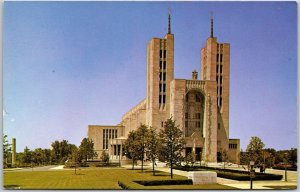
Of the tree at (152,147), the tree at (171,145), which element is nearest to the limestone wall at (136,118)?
the tree at (152,147)

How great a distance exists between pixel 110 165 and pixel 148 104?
14192 mm

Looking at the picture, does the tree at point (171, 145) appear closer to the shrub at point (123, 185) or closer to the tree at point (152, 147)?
the tree at point (152, 147)

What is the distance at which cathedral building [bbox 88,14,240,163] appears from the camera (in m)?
60.1

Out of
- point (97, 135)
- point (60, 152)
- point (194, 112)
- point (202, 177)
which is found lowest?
point (60, 152)

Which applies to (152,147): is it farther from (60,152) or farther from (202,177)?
(60,152)

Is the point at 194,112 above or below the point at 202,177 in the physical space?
above

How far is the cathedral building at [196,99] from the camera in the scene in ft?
197

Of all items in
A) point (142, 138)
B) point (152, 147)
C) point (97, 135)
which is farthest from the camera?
point (97, 135)

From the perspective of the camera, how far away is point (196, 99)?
206 ft

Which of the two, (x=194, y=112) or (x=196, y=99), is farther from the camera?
(x=196, y=99)

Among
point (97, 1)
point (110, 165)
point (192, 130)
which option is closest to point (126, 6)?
point (97, 1)

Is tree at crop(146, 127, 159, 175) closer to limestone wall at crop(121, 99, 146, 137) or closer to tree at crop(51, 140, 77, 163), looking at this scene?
tree at crop(51, 140, 77, 163)

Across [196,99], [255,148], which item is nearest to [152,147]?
[255,148]

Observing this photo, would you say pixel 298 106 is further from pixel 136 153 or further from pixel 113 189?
pixel 136 153
